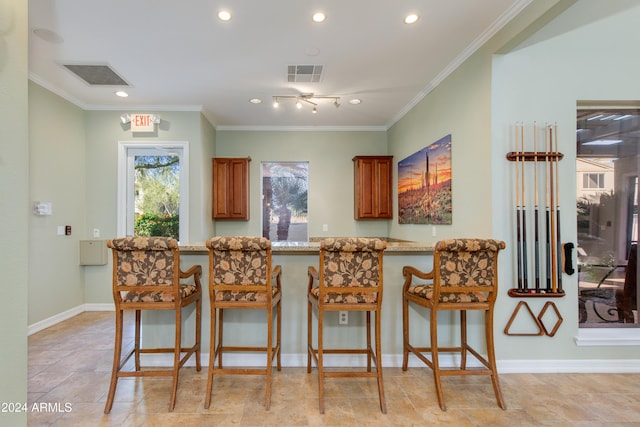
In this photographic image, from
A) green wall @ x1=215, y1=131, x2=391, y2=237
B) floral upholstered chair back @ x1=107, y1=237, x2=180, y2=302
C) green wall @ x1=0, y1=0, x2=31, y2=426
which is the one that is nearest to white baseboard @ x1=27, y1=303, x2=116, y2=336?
green wall @ x1=215, y1=131, x2=391, y2=237

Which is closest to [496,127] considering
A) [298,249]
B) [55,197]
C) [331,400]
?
[298,249]

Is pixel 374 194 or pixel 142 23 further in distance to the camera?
pixel 374 194

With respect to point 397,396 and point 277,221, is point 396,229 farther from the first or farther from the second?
point 397,396

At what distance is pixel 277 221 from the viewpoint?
5.39 meters

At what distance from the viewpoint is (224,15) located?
7.82 ft

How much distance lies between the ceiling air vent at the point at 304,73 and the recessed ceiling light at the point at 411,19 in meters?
1.02

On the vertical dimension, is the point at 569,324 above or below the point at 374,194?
below

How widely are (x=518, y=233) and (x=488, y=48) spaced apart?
162 centimetres

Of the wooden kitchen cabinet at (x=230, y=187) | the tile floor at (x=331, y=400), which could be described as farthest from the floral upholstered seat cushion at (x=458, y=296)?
the wooden kitchen cabinet at (x=230, y=187)

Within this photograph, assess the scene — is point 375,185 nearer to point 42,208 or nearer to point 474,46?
point 474,46

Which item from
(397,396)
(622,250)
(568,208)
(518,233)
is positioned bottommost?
(397,396)

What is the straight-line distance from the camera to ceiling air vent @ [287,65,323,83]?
322 centimetres

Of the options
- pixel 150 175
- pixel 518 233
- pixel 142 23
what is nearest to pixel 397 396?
pixel 518 233

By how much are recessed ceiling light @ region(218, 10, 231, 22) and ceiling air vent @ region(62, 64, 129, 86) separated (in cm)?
163
